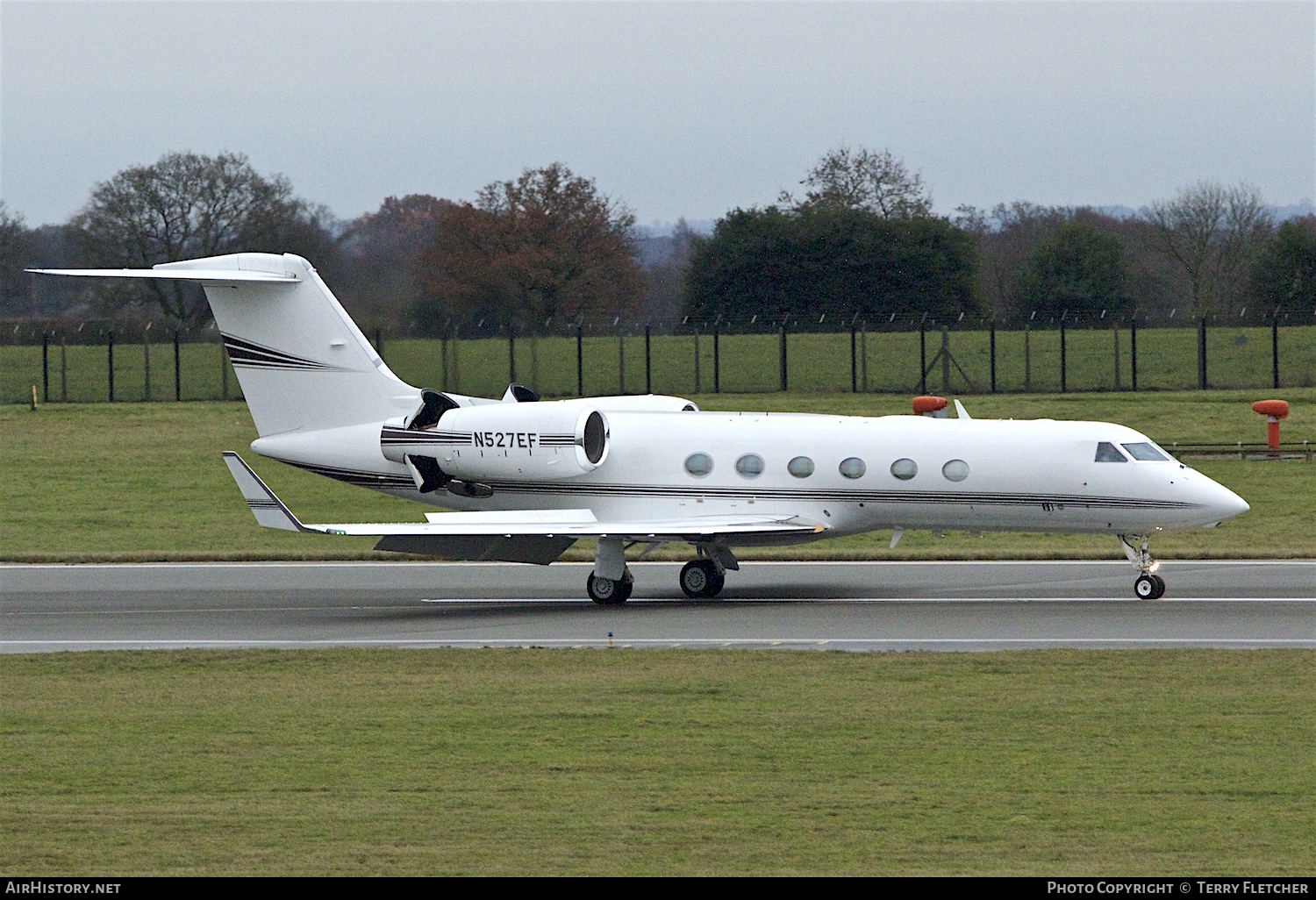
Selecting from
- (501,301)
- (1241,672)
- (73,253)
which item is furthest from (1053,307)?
(1241,672)

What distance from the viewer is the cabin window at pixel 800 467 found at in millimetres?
22453

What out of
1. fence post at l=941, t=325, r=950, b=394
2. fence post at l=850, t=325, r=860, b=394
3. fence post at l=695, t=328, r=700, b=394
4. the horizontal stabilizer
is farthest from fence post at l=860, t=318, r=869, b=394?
the horizontal stabilizer

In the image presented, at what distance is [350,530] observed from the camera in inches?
834

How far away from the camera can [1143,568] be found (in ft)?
71.4

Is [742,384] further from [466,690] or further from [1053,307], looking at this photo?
[466,690]

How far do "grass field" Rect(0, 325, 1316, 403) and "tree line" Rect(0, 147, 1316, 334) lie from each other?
1346 millimetres

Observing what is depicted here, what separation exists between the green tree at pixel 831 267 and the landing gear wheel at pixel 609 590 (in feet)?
111

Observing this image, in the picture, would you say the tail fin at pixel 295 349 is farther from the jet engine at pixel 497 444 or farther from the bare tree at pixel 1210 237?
the bare tree at pixel 1210 237

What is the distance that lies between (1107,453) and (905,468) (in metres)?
2.60

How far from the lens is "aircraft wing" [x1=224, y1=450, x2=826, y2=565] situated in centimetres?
2091

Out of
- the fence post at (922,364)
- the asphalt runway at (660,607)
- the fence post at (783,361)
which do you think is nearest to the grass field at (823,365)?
the fence post at (922,364)

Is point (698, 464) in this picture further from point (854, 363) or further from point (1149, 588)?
point (854, 363)

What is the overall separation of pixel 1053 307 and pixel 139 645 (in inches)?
1637

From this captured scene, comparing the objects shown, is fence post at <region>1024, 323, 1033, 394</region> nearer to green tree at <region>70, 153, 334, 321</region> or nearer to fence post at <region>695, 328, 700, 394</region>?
fence post at <region>695, 328, 700, 394</region>
